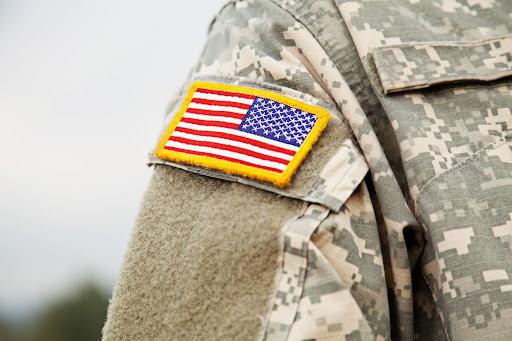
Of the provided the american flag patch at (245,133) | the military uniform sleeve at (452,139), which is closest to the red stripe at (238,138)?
the american flag patch at (245,133)

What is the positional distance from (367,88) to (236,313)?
41 cm

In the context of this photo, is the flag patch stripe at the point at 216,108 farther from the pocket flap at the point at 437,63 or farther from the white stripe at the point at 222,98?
the pocket flap at the point at 437,63

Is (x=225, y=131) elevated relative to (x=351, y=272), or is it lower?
elevated

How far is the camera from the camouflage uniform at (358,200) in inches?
25.0

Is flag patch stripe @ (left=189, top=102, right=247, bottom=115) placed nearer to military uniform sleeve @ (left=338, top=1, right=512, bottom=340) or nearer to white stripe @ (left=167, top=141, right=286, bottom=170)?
white stripe @ (left=167, top=141, right=286, bottom=170)

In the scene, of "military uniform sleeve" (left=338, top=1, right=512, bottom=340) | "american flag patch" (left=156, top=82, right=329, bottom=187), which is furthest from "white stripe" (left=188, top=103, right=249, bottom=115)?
"military uniform sleeve" (left=338, top=1, right=512, bottom=340)

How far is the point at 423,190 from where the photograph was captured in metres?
0.71

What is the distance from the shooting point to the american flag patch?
0.67 meters

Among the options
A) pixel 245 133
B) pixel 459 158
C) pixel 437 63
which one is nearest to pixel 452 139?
pixel 459 158

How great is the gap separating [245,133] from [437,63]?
0.35 metres

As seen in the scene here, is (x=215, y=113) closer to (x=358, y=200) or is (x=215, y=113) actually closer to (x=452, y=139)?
(x=358, y=200)

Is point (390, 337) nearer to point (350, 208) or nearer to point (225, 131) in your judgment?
point (350, 208)

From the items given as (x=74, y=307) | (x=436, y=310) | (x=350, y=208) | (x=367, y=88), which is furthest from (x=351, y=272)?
(x=74, y=307)

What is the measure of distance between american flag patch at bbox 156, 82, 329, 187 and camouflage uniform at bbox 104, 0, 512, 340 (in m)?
0.02
